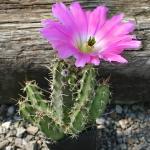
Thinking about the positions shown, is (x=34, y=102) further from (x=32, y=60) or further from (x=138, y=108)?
(x=138, y=108)

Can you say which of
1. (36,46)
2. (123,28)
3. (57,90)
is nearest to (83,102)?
(57,90)

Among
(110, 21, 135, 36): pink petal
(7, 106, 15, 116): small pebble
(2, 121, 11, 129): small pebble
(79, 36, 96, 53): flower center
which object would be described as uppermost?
(110, 21, 135, 36): pink petal

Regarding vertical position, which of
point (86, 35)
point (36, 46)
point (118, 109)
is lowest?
point (118, 109)

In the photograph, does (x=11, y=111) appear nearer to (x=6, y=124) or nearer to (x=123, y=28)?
(x=6, y=124)

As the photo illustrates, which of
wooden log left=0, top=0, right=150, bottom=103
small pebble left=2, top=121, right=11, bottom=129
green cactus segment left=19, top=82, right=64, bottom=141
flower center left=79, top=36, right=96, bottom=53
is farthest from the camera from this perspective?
small pebble left=2, top=121, right=11, bottom=129

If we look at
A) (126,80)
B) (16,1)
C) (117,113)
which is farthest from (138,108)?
(16,1)

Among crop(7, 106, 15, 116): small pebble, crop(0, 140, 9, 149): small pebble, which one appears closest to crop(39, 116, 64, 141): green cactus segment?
crop(0, 140, 9, 149): small pebble

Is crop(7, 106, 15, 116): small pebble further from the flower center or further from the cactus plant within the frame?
the flower center

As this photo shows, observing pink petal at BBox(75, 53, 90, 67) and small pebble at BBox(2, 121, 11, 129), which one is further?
small pebble at BBox(2, 121, 11, 129)
